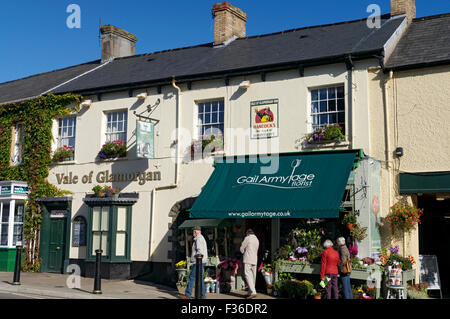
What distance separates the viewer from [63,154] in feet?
59.1

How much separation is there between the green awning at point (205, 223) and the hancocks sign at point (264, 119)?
106 inches

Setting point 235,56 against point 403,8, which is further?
point 235,56

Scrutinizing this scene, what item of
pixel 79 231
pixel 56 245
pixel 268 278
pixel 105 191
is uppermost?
pixel 105 191

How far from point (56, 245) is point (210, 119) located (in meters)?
6.92

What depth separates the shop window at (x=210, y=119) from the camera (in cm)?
1582

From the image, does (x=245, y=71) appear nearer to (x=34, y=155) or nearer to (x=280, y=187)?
(x=280, y=187)

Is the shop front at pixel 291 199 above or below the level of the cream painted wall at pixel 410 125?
below

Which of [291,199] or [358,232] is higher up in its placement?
[291,199]

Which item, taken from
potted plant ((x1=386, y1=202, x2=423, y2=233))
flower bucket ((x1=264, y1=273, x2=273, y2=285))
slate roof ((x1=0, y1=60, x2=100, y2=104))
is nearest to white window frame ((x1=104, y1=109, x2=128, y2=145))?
slate roof ((x1=0, y1=60, x2=100, y2=104))

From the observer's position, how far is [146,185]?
16.5m

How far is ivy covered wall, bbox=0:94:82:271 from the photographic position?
18.0 metres

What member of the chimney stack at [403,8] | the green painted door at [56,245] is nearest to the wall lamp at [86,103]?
the green painted door at [56,245]

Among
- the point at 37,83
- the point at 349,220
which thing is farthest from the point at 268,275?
the point at 37,83

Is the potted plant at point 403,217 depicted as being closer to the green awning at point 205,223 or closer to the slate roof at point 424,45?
the slate roof at point 424,45
